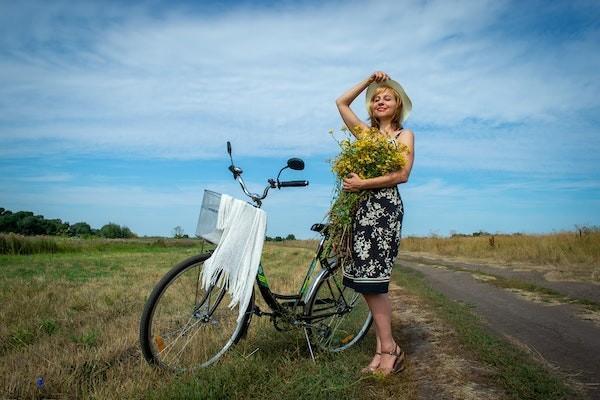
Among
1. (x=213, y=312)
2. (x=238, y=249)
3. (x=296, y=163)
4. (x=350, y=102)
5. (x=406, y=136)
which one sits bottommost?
(x=213, y=312)

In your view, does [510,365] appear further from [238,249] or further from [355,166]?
[238,249]

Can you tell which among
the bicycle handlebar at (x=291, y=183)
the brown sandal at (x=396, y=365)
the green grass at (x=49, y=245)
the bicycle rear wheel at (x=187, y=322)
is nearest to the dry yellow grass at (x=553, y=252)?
the brown sandal at (x=396, y=365)

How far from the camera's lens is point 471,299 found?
28.7ft

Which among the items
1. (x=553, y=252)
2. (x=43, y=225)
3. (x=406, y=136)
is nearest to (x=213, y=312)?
(x=406, y=136)

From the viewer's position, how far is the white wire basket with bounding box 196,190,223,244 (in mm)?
4008

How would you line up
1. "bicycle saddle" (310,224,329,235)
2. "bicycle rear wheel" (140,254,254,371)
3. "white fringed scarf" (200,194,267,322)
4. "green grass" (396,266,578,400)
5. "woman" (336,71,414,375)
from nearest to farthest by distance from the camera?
"green grass" (396,266,578,400)
"bicycle rear wheel" (140,254,254,371)
"white fringed scarf" (200,194,267,322)
"woman" (336,71,414,375)
"bicycle saddle" (310,224,329,235)

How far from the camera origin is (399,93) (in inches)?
171

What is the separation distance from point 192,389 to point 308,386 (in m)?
0.82

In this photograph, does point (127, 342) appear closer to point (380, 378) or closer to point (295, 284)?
point (380, 378)

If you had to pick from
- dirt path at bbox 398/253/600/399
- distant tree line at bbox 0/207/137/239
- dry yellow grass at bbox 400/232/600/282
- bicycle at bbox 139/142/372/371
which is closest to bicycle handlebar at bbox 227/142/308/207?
bicycle at bbox 139/142/372/371

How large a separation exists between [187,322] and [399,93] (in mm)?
2755

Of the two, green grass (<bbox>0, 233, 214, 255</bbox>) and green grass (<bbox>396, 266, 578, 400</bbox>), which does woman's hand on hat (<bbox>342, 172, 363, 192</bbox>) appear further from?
green grass (<bbox>0, 233, 214, 255</bbox>)

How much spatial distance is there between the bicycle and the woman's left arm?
453 mm

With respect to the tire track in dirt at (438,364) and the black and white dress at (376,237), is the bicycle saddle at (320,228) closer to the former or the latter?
the black and white dress at (376,237)
